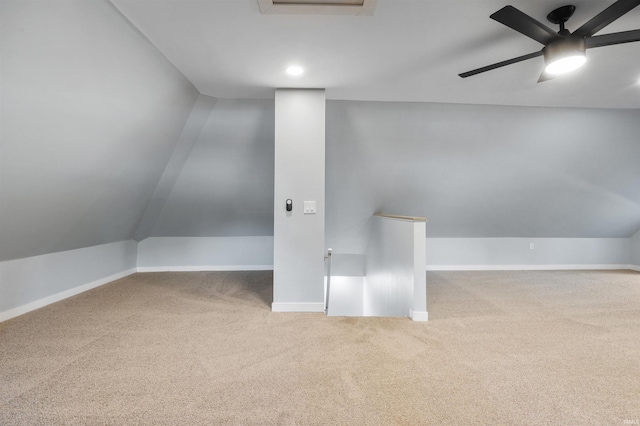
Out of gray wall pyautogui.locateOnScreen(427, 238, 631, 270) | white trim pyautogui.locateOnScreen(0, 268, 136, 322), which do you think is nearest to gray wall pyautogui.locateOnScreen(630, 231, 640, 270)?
gray wall pyautogui.locateOnScreen(427, 238, 631, 270)

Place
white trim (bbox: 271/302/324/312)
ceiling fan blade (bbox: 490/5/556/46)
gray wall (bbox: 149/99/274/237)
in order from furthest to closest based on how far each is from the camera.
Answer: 1. gray wall (bbox: 149/99/274/237)
2. white trim (bbox: 271/302/324/312)
3. ceiling fan blade (bbox: 490/5/556/46)

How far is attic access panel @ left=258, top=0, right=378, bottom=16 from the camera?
5.94 feet

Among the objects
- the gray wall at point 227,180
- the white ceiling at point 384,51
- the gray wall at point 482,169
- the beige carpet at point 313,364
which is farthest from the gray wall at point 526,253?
the gray wall at point 227,180

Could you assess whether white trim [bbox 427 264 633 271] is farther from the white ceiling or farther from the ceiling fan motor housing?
the ceiling fan motor housing

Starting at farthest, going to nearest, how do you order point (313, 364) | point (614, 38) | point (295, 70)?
point (295, 70), point (313, 364), point (614, 38)

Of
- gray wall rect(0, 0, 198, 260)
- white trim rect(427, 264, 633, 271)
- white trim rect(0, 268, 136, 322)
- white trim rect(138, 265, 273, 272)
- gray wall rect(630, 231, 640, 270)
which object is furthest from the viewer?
gray wall rect(630, 231, 640, 270)

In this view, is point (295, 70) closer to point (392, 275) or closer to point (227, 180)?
point (227, 180)

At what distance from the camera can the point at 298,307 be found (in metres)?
3.01

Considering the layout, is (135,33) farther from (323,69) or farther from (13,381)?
(13,381)

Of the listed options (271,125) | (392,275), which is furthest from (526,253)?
(271,125)

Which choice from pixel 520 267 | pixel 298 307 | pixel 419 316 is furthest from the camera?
pixel 520 267

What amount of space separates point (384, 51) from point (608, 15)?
51.2 inches

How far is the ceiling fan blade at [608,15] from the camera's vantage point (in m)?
1.43

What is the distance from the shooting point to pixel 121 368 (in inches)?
75.8
